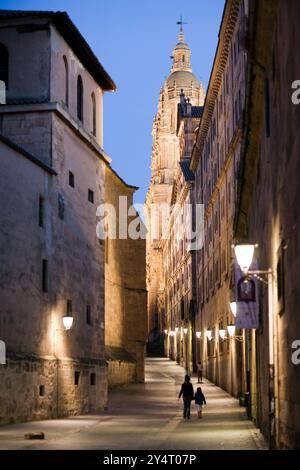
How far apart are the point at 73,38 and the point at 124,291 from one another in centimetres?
2885

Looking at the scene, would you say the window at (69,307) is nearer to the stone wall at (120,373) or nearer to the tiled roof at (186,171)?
the stone wall at (120,373)

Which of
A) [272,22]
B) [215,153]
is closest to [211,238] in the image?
[215,153]

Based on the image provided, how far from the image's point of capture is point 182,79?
153875 millimetres

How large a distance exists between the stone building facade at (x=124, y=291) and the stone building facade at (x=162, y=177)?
63.4 metres

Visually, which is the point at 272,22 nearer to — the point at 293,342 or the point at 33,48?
the point at 293,342

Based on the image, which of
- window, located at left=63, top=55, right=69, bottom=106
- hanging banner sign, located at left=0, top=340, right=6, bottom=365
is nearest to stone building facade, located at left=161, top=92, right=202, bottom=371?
window, located at left=63, top=55, right=69, bottom=106

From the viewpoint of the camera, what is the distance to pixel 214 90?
60.9m

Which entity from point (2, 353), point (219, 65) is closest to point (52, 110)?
point (2, 353)

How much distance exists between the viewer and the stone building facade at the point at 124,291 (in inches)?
2388

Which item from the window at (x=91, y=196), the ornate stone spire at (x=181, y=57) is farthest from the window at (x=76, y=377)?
the ornate stone spire at (x=181, y=57)

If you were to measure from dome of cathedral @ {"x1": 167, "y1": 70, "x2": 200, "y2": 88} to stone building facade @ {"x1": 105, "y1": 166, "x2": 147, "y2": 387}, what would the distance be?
86.7m

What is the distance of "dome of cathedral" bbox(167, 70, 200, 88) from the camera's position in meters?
153

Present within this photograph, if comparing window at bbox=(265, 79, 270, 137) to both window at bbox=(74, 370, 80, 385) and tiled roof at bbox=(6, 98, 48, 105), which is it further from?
window at bbox=(74, 370, 80, 385)
